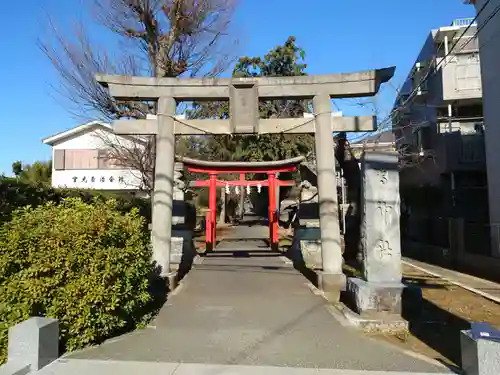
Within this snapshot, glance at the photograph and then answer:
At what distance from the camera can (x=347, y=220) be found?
1270cm

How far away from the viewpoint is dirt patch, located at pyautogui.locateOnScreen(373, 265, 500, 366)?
5.69 m

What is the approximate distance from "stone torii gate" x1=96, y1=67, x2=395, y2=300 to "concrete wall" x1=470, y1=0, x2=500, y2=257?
6563mm

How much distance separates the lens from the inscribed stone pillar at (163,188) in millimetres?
9078

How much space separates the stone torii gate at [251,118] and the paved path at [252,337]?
1.59 m

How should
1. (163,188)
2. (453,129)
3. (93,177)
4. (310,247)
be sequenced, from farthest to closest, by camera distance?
1. (93,177)
2. (453,129)
3. (310,247)
4. (163,188)

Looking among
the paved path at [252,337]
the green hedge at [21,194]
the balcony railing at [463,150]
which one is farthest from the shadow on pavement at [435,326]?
the balcony railing at [463,150]

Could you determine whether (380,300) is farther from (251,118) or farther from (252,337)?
(251,118)

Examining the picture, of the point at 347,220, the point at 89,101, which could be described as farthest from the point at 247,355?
the point at 89,101

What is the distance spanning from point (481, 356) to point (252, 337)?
2851 millimetres

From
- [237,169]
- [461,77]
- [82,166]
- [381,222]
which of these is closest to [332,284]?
[381,222]

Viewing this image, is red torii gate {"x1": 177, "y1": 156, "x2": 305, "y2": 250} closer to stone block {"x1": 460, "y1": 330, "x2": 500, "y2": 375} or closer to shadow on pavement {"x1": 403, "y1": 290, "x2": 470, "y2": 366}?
shadow on pavement {"x1": 403, "y1": 290, "x2": 470, "y2": 366}

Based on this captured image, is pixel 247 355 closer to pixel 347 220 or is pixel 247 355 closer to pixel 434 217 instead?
pixel 347 220

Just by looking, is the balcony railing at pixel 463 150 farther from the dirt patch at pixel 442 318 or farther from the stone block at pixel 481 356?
the stone block at pixel 481 356

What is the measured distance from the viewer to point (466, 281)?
39.3 feet
